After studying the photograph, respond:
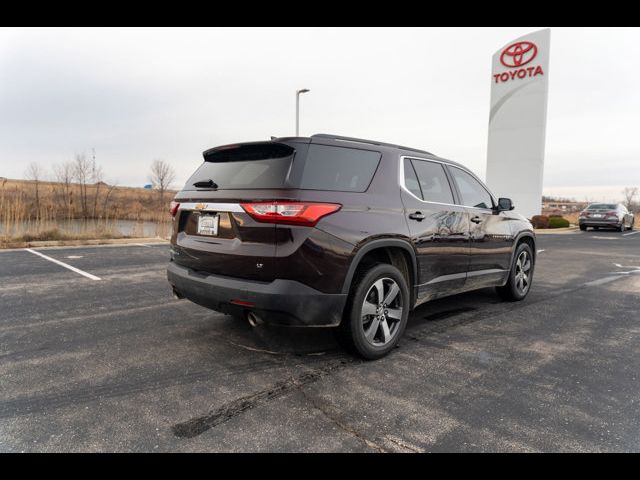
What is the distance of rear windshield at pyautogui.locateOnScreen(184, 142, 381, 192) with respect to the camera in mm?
3053

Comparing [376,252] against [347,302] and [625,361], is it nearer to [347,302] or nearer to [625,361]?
[347,302]

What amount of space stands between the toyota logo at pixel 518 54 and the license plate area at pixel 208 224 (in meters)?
27.4

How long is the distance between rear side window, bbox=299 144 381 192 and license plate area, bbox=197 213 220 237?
0.82m

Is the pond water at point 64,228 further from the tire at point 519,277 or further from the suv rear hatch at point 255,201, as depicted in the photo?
the tire at point 519,277

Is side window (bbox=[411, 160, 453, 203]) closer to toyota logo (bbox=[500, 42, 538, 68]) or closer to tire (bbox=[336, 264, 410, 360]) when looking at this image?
tire (bbox=[336, 264, 410, 360])

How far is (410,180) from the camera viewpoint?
3883 mm

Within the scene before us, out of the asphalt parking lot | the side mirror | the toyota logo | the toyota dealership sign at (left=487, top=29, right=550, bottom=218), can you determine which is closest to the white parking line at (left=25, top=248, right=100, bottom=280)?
the asphalt parking lot

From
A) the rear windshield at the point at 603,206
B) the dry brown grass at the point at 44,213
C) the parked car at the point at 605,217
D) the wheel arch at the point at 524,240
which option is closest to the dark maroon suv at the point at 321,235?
the wheel arch at the point at 524,240

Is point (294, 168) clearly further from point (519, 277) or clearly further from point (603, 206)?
point (603, 206)

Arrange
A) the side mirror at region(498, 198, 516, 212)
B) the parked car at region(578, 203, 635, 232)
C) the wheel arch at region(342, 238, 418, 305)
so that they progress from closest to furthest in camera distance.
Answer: the wheel arch at region(342, 238, 418, 305), the side mirror at region(498, 198, 516, 212), the parked car at region(578, 203, 635, 232)

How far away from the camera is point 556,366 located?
11.2ft

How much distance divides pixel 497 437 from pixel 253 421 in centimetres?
140

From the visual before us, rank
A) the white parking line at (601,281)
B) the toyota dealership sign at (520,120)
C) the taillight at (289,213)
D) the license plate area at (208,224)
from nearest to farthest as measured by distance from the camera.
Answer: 1. the taillight at (289,213)
2. the license plate area at (208,224)
3. the white parking line at (601,281)
4. the toyota dealership sign at (520,120)

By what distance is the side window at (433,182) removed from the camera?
4.04 m
